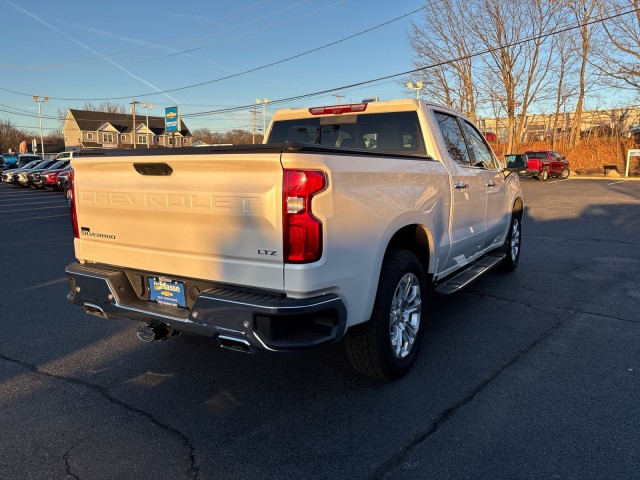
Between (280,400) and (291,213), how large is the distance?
1.46 m

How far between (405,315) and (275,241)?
152 cm

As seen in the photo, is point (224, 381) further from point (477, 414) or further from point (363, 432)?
point (477, 414)

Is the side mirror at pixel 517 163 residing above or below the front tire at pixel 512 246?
above

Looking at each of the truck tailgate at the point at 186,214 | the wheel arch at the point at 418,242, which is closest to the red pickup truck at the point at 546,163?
the wheel arch at the point at 418,242

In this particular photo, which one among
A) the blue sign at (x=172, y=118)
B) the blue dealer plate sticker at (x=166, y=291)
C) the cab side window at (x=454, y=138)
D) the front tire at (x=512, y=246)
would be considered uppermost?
the blue sign at (x=172, y=118)

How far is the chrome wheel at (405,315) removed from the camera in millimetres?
3605

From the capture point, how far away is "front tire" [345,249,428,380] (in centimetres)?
334

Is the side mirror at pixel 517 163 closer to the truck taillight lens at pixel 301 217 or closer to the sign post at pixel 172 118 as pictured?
the truck taillight lens at pixel 301 217

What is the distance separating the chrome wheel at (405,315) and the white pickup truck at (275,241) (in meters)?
0.02

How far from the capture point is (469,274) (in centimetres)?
502

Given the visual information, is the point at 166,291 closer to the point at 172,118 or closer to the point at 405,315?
the point at 405,315

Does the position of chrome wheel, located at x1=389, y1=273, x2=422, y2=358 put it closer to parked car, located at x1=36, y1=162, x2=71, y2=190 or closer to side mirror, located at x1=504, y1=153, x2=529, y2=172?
side mirror, located at x1=504, y1=153, x2=529, y2=172

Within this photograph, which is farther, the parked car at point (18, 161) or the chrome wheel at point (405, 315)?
the parked car at point (18, 161)

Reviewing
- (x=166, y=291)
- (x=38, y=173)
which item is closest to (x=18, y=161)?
(x=38, y=173)
